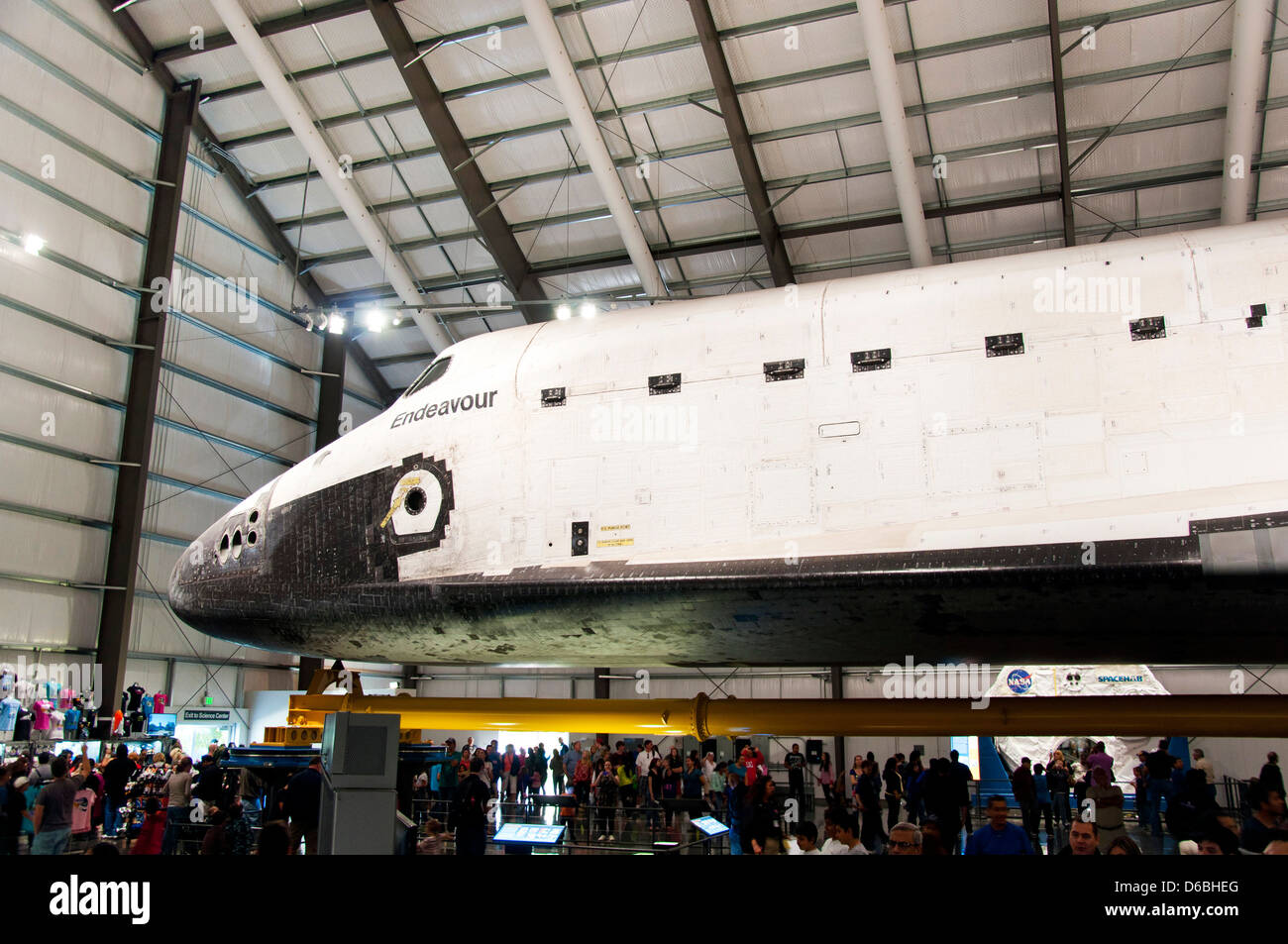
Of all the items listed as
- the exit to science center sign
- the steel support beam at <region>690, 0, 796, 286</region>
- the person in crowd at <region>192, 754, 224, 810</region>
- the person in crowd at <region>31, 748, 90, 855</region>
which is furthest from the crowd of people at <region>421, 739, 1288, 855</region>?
the steel support beam at <region>690, 0, 796, 286</region>

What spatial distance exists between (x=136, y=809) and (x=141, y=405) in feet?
32.8

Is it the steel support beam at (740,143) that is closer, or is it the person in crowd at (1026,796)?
the person in crowd at (1026,796)

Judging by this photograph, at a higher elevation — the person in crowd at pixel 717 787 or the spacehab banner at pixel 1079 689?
the spacehab banner at pixel 1079 689

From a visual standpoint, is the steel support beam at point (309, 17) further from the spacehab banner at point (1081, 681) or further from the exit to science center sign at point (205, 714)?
the spacehab banner at point (1081, 681)

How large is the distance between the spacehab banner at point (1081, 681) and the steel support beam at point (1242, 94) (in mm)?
7993

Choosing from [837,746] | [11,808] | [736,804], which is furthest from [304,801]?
[837,746]

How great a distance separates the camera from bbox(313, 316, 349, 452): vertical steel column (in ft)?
81.8

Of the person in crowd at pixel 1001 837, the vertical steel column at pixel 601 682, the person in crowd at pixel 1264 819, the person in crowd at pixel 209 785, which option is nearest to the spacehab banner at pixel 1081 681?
the vertical steel column at pixel 601 682

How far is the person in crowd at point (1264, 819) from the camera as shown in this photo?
5090 mm

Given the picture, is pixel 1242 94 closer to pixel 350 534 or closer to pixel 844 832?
pixel 844 832

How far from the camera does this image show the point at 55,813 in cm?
753

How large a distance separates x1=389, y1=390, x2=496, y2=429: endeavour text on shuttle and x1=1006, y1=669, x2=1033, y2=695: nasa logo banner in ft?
47.4

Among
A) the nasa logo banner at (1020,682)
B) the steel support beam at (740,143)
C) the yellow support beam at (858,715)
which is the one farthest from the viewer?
the nasa logo banner at (1020,682)
